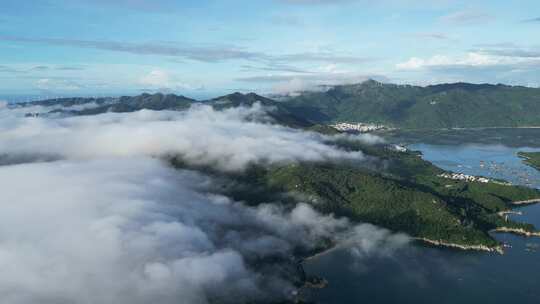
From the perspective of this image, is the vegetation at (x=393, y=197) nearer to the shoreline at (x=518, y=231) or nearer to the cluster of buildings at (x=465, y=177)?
the shoreline at (x=518, y=231)

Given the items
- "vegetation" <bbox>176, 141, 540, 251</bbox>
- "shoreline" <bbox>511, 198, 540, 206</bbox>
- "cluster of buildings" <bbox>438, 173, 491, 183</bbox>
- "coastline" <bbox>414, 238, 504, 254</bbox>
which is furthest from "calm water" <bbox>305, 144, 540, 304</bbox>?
"cluster of buildings" <bbox>438, 173, 491, 183</bbox>

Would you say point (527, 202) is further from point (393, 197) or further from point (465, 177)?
point (393, 197)

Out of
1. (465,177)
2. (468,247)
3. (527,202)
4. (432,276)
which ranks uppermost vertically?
(465,177)

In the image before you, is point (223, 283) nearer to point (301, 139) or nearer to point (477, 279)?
point (477, 279)

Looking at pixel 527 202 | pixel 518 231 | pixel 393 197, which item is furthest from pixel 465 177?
pixel 518 231

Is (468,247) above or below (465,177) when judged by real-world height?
below

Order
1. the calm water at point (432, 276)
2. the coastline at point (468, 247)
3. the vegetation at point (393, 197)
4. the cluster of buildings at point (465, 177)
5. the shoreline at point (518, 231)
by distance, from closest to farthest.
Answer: the calm water at point (432, 276) → the coastline at point (468, 247) → the shoreline at point (518, 231) → the vegetation at point (393, 197) → the cluster of buildings at point (465, 177)

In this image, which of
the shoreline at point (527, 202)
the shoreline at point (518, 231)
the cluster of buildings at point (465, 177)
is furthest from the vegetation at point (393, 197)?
the cluster of buildings at point (465, 177)

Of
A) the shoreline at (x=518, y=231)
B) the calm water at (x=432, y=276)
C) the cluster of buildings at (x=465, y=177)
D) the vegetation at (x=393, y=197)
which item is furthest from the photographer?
the cluster of buildings at (x=465, y=177)

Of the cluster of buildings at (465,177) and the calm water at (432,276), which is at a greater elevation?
the cluster of buildings at (465,177)
